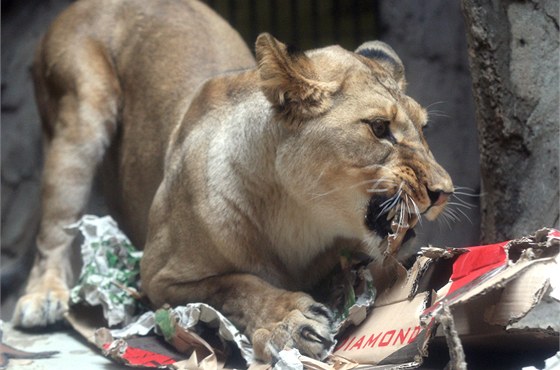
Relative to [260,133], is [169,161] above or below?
below

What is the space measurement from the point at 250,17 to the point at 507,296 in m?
2.82

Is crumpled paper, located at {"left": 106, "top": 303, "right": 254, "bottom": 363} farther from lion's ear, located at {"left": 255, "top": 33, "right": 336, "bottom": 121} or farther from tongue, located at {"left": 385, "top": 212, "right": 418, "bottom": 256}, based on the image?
lion's ear, located at {"left": 255, "top": 33, "right": 336, "bottom": 121}

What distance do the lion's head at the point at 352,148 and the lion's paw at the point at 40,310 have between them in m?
1.30

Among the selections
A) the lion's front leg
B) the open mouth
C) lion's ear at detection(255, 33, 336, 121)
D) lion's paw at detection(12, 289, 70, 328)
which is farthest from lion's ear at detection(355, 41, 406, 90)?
lion's paw at detection(12, 289, 70, 328)

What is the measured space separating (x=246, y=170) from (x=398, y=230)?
21.2 inches

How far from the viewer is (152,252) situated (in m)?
3.37

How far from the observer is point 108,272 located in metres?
3.61

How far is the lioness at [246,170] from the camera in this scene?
270 centimetres

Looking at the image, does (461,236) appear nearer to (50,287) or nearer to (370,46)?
(370,46)

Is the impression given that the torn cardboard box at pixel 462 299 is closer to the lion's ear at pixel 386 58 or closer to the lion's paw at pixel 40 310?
the lion's ear at pixel 386 58

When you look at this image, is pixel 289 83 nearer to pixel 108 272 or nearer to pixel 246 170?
pixel 246 170

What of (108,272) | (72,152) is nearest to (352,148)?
(108,272)

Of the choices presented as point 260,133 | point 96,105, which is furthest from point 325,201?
point 96,105

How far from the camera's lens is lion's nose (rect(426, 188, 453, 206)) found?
8.63 feet
